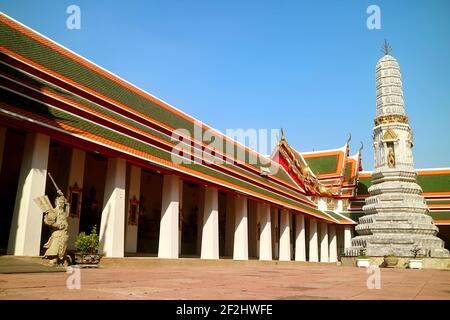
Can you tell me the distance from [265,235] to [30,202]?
16.0 m

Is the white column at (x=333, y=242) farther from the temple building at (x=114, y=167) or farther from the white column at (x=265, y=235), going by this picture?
the white column at (x=265, y=235)

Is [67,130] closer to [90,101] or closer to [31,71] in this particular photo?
[31,71]

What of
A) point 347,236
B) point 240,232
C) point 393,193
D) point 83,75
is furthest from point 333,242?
point 83,75

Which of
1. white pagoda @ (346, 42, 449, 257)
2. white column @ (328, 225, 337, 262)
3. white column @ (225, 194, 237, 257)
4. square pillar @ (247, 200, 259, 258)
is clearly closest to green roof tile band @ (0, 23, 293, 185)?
white column @ (225, 194, 237, 257)

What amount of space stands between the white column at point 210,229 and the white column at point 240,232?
2.71 m

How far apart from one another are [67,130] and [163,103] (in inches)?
424

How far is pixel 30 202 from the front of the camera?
35.9 feet

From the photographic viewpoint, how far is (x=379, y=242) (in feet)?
86.7

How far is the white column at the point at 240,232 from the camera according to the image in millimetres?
21453

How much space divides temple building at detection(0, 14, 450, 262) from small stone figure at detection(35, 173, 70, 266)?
96 centimetres

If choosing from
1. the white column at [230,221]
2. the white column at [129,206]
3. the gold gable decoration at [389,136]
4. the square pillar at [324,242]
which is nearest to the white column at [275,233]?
the white column at [230,221]

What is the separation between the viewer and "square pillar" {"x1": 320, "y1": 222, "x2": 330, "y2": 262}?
3556cm
